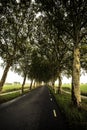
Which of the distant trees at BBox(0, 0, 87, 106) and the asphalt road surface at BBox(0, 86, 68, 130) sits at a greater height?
the distant trees at BBox(0, 0, 87, 106)

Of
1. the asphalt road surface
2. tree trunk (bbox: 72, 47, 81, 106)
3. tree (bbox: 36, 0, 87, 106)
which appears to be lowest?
the asphalt road surface

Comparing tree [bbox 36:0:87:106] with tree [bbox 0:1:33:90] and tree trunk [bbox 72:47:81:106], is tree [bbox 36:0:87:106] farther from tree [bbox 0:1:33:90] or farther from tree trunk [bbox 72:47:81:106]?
tree [bbox 0:1:33:90]

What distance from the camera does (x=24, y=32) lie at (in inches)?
837

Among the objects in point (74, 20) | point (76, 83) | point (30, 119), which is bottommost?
point (30, 119)

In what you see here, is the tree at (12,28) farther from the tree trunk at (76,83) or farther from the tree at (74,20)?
the tree trunk at (76,83)

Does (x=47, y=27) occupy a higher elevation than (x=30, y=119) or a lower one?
higher

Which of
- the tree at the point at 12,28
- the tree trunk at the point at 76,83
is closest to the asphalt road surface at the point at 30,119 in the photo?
the tree trunk at the point at 76,83

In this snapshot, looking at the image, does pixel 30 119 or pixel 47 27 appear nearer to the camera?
pixel 30 119

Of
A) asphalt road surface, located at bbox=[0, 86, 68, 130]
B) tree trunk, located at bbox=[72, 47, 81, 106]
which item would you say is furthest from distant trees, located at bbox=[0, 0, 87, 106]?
asphalt road surface, located at bbox=[0, 86, 68, 130]

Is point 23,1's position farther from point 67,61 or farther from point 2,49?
point 67,61

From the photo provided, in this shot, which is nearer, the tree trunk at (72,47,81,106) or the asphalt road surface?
the asphalt road surface

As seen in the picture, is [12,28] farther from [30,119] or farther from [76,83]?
[30,119]

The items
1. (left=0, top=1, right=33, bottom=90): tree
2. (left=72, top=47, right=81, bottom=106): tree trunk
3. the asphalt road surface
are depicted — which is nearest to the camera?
the asphalt road surface

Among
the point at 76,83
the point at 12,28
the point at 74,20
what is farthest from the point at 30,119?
the point at 12,28
